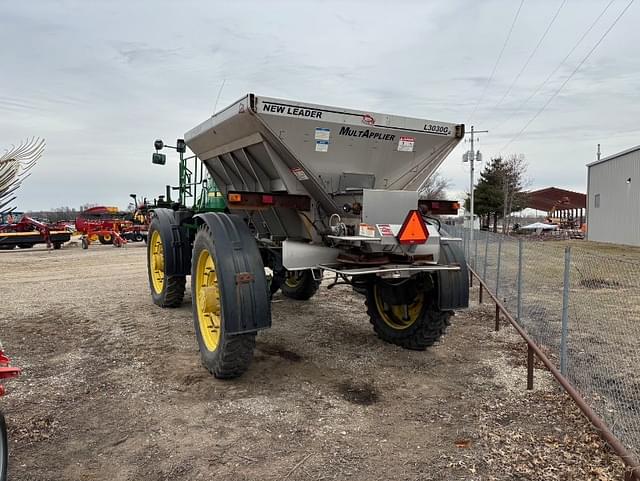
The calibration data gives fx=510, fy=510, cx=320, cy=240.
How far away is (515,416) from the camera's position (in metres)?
3.94

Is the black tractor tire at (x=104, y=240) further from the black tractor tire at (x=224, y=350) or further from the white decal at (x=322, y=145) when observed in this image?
the white decal at (x=322, y=145)

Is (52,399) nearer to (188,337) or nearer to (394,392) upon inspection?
→ (188,337)

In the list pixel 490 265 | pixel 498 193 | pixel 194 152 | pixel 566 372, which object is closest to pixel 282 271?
pixel 194 152

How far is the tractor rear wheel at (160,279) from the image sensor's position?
768cm

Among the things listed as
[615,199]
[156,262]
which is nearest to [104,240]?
[156,262]

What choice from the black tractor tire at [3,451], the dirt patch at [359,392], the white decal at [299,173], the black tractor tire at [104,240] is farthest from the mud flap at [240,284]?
the black tractor tire at [104,240]

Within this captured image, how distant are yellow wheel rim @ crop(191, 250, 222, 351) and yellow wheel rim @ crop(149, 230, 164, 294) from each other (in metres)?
2.98

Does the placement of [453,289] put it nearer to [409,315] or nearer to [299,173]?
[409,315]

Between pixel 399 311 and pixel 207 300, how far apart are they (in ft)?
7.28

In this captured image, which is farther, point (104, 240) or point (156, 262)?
point (104, 240)

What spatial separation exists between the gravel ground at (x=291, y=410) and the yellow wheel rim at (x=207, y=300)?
1.09 ft

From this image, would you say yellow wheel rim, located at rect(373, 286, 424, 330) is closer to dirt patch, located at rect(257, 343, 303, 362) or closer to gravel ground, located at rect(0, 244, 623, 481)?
gravel ground, located at rect(0, 244, 623, 481)

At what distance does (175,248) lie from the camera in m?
7.36

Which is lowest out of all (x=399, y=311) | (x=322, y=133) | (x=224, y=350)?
(x=224, y=350)
